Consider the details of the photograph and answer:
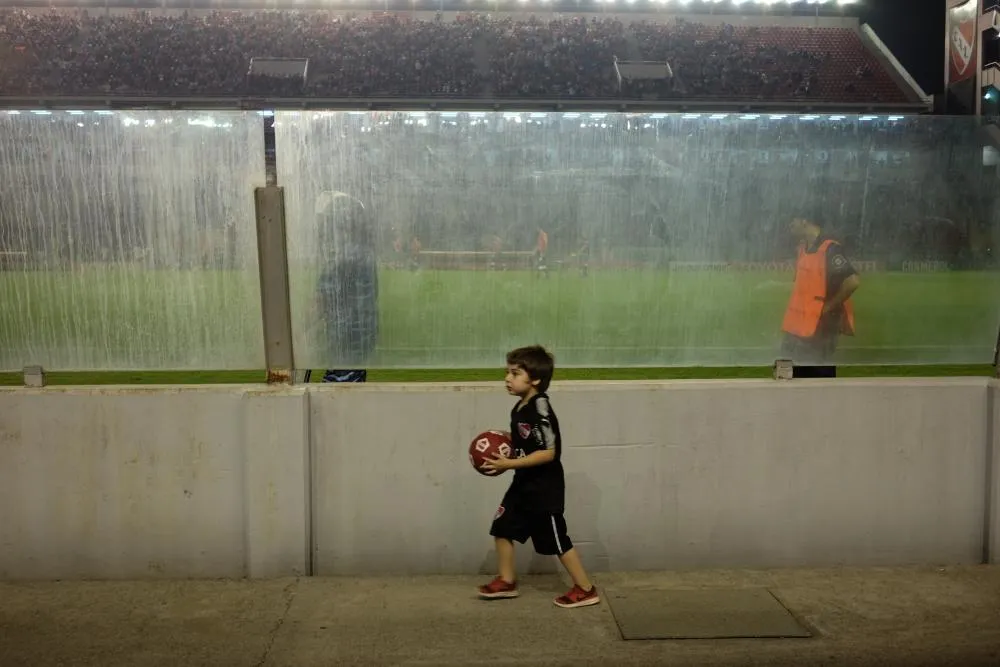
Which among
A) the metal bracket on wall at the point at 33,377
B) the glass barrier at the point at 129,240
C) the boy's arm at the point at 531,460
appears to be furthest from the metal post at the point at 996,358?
the metal bracket on wall at the point at 33,377

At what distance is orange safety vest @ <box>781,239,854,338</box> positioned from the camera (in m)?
5.41

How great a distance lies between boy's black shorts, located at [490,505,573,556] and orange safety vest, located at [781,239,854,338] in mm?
1994

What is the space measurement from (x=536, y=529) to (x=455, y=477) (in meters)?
0.70

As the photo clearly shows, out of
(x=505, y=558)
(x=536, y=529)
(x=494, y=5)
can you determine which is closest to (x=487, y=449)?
(x=536, y=529)

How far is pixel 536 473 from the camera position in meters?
4.54

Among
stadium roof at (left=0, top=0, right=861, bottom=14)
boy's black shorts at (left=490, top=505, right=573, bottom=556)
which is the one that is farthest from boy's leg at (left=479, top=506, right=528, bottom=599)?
stadium roof at (left=0, top=0, right=861, bottom=14)

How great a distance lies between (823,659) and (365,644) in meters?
2.07

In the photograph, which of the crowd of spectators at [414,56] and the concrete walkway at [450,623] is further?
the crowd of spectators at [414,56]

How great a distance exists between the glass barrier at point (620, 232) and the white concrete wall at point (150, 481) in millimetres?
589

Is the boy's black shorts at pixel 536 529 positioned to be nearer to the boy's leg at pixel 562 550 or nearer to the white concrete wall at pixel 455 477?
the boy's leg at pixel 562 550

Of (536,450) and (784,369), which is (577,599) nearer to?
(536,450)

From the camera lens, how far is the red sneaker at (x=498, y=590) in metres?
4.71

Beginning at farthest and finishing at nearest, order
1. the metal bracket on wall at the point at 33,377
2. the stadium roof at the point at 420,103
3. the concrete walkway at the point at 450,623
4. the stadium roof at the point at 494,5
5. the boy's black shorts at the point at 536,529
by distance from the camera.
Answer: the stadium roof at the point at 494,5
the stadium roof at the point at 420,103
the metal bracket on wall at the point at 33,377
the boy's black shorts at the point at 536,529
the concrete walkway at the point at 450,623

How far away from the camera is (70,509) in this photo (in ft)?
16.4
